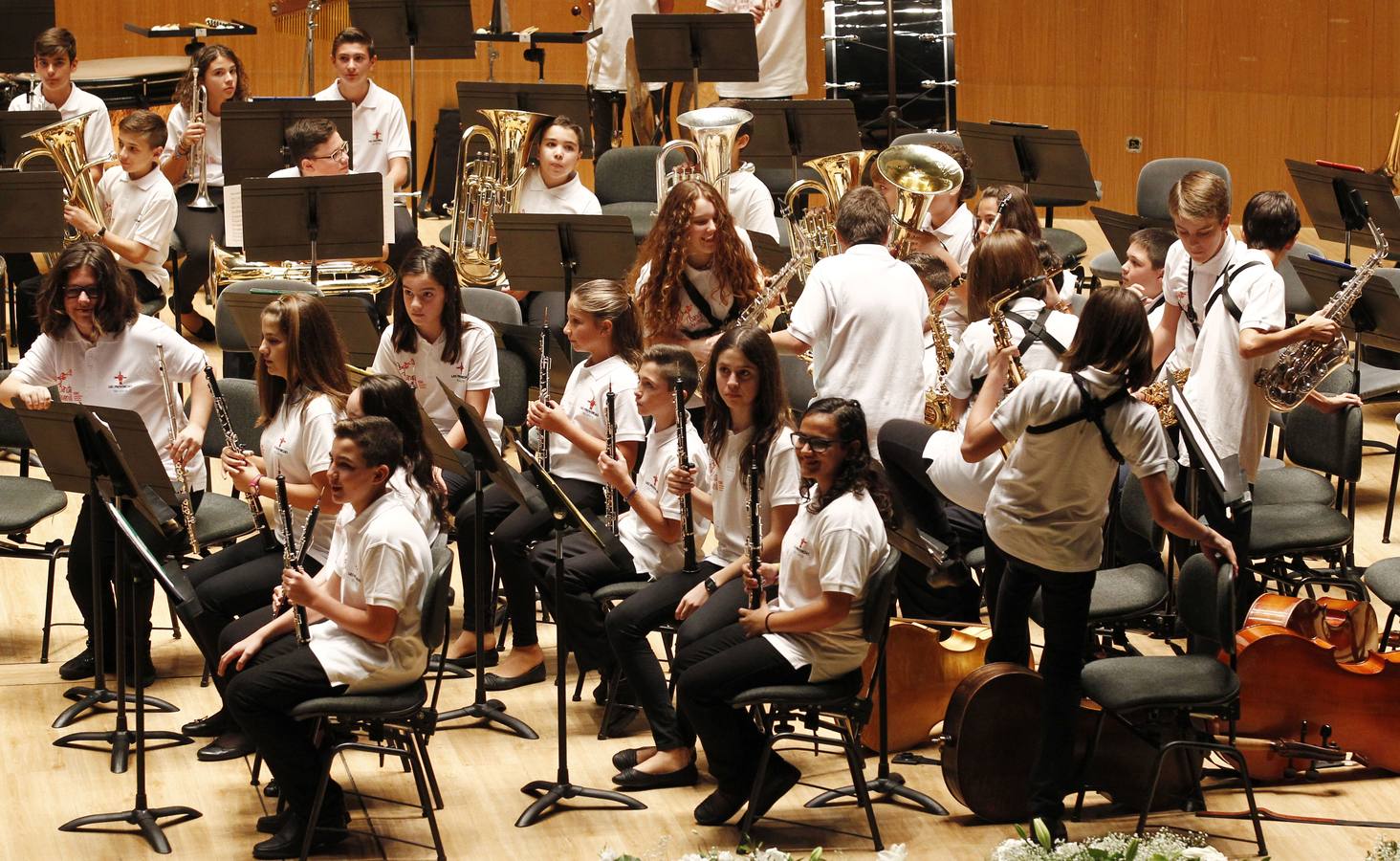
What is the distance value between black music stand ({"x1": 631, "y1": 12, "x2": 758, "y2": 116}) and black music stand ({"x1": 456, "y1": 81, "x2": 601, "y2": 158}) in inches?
23.5

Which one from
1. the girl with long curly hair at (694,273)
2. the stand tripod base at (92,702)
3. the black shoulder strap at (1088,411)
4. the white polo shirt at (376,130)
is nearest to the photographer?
the black shoulder strap at (1088,411)

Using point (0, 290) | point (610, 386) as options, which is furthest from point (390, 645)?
point (0, 290)

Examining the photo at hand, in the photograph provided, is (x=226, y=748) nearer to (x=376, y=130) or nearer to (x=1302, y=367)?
(x=1302, y=367)

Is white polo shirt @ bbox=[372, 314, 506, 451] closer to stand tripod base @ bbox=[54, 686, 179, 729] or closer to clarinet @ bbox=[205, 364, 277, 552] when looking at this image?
clarinet @ bbox=[205, 364, 277, 552]

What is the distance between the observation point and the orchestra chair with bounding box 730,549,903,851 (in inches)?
176

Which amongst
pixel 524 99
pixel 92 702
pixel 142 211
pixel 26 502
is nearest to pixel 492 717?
pixel 92 702

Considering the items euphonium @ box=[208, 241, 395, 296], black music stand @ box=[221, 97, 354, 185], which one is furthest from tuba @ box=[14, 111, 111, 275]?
euphonium @ box=[208, 241, 395, 296]

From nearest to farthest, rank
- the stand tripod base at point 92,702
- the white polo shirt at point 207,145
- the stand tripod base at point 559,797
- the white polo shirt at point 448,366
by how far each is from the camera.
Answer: the stand tripod base at point 559,797 < the stand tripod base at point 92,702 < the white polo shirt at point 448,366 < the white polo shirt at point 207,145

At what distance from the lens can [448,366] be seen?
19.1 feet

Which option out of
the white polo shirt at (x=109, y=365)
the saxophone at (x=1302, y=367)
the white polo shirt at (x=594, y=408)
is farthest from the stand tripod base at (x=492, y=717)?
the saxophone at (x=1302, y=367)

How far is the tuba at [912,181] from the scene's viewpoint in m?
6.48

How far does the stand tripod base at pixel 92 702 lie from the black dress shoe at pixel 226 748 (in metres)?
0.30

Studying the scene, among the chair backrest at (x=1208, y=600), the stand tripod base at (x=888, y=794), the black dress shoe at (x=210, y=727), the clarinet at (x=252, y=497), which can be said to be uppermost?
the clarinet at (x=252, y=497)

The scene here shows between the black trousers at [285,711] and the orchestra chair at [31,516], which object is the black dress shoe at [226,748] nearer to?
the black trousers at [285,711]
